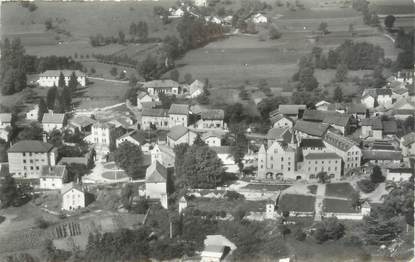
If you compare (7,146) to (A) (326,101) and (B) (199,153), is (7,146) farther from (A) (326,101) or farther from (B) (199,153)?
(A) (326,101)

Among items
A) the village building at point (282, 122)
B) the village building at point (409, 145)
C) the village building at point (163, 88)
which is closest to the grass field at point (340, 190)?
the village building at point (409, 145)

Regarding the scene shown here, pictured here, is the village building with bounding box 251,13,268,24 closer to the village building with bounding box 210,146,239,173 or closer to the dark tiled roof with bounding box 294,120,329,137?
the dark tiled roof with bounding box 294,120,329,137

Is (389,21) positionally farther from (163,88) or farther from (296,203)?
(296,203)

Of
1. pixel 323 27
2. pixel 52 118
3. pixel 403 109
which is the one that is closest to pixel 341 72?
pixel 403 109

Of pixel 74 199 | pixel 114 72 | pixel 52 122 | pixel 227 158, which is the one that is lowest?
pixel 74 199

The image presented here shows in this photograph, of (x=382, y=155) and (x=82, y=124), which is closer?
(x=382, y=155)

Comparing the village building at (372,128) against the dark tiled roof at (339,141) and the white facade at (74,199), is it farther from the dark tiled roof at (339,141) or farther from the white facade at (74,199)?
the white facade at (74,199)

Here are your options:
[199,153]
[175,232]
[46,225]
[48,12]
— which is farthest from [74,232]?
[48,12]
